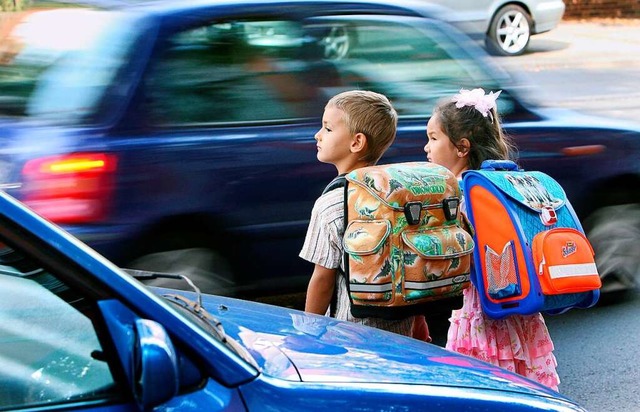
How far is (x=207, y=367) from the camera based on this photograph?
2.30 metres

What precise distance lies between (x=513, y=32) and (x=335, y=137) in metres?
14.8

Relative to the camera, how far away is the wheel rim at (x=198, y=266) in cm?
534

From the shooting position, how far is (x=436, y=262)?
134 inches

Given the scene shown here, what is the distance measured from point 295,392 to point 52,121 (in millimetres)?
3189

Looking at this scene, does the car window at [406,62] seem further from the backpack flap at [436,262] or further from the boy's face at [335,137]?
the backpack flap at [436,262]

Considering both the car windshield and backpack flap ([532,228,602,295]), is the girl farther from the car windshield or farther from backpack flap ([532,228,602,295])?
the car windshield

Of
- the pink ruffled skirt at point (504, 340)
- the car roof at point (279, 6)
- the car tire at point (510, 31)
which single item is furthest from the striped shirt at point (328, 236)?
the car tire at point (510, 31)

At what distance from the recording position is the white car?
1730 centimetres

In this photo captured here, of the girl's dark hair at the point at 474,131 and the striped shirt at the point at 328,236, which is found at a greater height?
the girl's dark hair at the point at 474,131

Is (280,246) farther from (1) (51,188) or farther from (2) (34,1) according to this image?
(2) (34,1)

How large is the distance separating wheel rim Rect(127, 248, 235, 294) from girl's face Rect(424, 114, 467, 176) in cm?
171

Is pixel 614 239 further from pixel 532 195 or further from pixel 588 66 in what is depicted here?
pixel 588 66

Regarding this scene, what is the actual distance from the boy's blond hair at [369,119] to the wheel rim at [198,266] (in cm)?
193

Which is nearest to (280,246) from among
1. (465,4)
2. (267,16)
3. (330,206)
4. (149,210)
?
(149,210)
